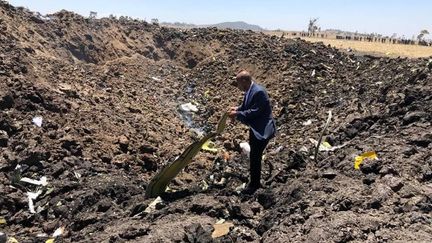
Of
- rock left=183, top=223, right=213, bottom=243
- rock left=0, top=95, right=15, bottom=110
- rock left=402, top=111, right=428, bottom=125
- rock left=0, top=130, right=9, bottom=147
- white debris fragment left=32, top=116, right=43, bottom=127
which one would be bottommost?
rock left=183, top=223, right=213, bottom=243

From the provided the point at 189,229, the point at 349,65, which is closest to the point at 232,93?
the point at 349,65

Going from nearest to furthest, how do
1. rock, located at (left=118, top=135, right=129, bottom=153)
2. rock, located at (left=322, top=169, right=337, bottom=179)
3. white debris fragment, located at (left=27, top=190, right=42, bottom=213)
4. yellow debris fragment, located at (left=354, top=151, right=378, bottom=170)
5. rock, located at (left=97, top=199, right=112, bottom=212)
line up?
rock, located at (left=322, top=169, right=337, bottom=179)
yellow debris fragment, located at (left=354, top=151, right=378, bottom=170)
rock, located at (left=97, top=199, right=112, bottom=212)
white debris fragment, located at (left=27, top=190, right=42, bottom=213)
rock, located at (left=118, top=135, right=129, bottom=153)

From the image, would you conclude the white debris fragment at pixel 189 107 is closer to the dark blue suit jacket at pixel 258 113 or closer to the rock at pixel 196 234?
the dark blue suit jacket at pixel 258 113

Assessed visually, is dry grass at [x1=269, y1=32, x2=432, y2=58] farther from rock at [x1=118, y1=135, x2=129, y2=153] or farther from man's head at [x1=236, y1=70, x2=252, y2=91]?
man's head at [x1=236, y1=70, x2=252, y2=91]

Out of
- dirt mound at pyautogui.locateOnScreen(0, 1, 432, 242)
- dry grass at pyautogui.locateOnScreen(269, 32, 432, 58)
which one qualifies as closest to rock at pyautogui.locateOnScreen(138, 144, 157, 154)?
dirt mound at pyautogui.locateOnScreen(0, 1, 432, 242)

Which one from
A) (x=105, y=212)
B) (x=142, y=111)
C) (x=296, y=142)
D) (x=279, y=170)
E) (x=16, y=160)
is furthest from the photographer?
(x=142, y=111)

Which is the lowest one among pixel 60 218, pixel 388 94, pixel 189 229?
pixel 60 218

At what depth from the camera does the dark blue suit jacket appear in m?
6.18

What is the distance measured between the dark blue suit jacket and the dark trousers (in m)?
0.10

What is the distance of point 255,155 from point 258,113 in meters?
0.58

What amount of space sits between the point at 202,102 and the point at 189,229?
32.4 ft

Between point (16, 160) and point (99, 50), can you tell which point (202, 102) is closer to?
point (99, 50)

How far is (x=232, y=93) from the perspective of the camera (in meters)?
15.0

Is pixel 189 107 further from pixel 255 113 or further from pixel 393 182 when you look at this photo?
pixel 393 182
